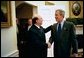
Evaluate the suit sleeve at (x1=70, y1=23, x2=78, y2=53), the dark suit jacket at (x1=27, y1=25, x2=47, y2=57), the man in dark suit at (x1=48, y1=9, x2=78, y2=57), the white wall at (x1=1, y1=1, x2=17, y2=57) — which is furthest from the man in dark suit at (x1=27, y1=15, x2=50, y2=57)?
the white wall at (x1=1, y1=1, x2=17, y2=57)

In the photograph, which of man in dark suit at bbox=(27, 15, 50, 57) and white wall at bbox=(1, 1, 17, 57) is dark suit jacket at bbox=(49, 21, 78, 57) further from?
white wall at bbox=(1, 1, 17, 57)

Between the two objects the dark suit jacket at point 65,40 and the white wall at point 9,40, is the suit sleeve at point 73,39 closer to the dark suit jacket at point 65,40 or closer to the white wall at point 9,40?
→ the dark suit jacket at point 65,40

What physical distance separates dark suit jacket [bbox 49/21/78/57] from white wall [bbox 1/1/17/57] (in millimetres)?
1691

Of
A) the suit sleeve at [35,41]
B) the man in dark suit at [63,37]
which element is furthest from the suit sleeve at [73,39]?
the suit sleeve at [35,41]

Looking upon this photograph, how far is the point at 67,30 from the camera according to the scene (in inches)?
118

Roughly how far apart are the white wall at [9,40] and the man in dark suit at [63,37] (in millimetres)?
1705

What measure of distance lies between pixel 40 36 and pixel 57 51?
0.31m

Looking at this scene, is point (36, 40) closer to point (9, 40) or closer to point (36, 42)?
point (36, 42)

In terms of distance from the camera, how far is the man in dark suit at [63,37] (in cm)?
297

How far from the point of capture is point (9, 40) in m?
4.90

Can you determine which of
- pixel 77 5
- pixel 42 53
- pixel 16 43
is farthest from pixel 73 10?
pixel 42 53

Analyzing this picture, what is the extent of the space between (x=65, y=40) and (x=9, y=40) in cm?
214

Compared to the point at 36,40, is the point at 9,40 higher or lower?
lower

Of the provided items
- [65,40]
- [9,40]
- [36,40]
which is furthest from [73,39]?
[9,40]
